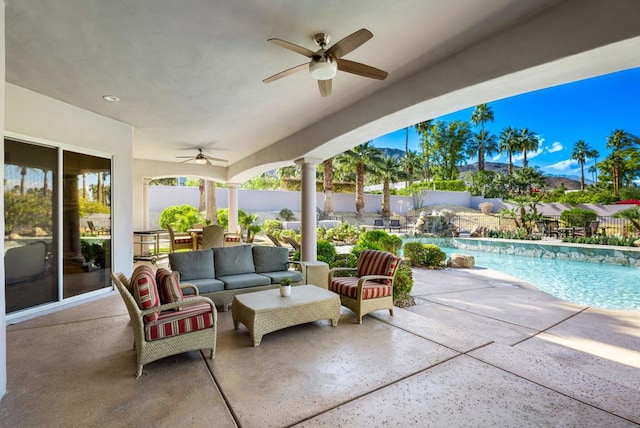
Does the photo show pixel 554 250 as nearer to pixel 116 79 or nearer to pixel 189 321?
pixel 189 321

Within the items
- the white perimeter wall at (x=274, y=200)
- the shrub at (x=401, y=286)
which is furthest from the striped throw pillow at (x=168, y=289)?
the white perimeter wall at (x=274, y=200)

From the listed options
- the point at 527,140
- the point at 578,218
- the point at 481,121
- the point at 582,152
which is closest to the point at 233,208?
the point at 578,218

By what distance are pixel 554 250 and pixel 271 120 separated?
38.5 ft

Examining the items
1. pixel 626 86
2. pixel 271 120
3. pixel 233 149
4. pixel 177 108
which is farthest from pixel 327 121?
pixel 626 86

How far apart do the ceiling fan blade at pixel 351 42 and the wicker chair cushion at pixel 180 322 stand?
2859mm

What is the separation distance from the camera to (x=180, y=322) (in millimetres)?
3068

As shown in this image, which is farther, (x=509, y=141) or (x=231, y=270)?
Answer: (x=509, y=141)

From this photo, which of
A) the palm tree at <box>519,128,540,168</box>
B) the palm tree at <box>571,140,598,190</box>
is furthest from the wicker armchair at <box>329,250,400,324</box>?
the palm tree at <box>571,140,598,190</box>

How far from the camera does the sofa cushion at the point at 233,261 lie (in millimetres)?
5137

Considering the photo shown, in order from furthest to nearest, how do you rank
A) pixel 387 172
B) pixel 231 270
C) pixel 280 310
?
pixel 387 172 < pixel 231 270 < pixel 280 310

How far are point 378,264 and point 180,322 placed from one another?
2798 millimetres

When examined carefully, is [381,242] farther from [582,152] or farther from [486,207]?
[582,152]

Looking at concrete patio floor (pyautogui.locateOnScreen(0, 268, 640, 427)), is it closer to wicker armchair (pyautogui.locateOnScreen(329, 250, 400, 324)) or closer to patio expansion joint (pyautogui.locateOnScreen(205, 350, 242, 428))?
patio expansion joint (pyautogui.locateOnScreen(205, 350, 242, 428))

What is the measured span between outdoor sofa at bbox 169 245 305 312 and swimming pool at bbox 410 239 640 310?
568 centimetres
